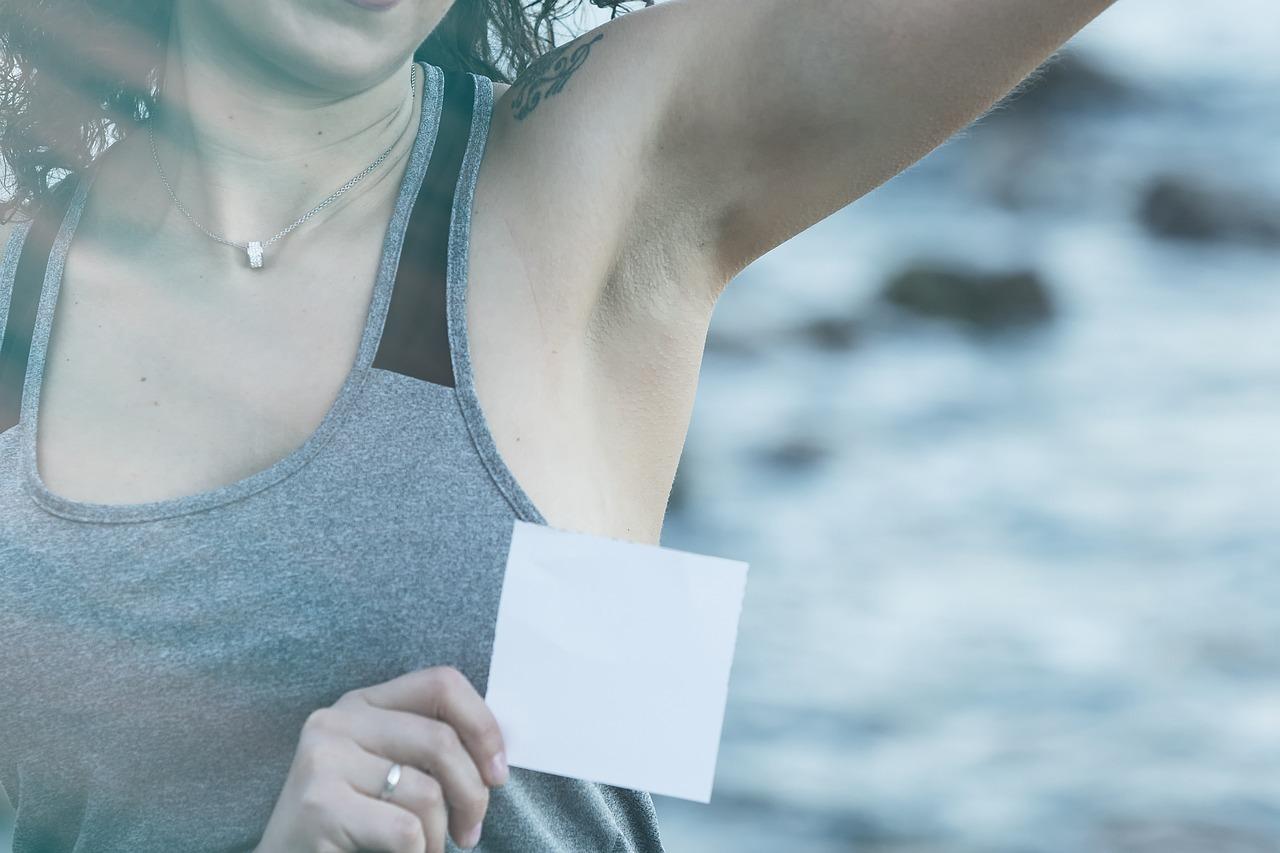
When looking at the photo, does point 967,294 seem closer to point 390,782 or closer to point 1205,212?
point 1205,212

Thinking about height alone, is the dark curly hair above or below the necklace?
above

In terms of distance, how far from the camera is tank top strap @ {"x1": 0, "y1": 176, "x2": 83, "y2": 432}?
1.11 metres

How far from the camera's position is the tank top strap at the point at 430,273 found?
41.2 inches

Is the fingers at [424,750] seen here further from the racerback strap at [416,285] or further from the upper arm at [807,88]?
the upper arm at [807,88]

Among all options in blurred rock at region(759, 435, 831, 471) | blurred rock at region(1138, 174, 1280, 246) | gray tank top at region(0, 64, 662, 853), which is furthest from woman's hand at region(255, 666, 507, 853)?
blurred rock at region(1138, 174, 1280, 246)

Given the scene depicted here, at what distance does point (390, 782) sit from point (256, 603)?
0.22 metres

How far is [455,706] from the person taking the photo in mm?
866

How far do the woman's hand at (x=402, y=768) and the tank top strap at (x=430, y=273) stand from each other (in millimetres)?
252

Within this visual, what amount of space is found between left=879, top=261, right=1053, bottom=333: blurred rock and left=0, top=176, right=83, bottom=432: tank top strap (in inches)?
119

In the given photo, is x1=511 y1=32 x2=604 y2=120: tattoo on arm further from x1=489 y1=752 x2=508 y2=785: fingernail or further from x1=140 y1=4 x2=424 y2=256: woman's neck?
x1=489 y1=752 x2=508 y2=785: fingernail

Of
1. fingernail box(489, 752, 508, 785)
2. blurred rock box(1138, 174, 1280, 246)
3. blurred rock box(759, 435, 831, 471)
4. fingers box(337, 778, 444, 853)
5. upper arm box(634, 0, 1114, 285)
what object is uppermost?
blurred rock box(1138, 174, 1280, 246)

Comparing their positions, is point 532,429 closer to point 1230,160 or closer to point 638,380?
point 638,380

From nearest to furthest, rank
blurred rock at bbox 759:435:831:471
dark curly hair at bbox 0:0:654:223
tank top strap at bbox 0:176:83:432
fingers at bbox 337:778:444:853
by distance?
fingers at bbox 337:778:444:853 → tank top strap at bbox 0:176:83:432 → dark curly hair at bbox 0:0:654:223 → blurred rock at bbox 759:435:831:471

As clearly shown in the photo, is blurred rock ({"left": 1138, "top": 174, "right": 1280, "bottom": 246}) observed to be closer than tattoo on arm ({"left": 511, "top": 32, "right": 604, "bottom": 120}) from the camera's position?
No
